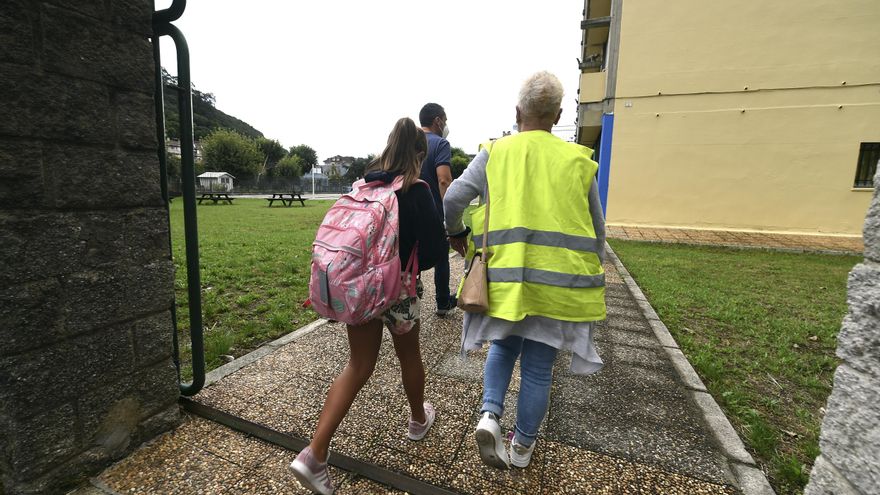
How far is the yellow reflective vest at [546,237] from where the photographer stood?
1.70 m

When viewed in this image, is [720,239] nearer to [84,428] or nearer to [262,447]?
[262,447]

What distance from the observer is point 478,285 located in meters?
1.77

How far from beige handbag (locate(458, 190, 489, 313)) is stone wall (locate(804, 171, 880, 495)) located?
3.69 ft

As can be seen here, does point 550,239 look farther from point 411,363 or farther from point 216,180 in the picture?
point 216,180

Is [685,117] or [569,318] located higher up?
[685,117]

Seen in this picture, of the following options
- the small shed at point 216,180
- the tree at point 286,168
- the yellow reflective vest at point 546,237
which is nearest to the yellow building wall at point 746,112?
the yellow reflective vest at point 546,237

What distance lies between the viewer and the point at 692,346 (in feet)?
12.0

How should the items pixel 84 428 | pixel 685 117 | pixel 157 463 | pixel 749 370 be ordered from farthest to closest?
pixel 685 117, pixel 749 370, pixel 157 463, pixel 84 428

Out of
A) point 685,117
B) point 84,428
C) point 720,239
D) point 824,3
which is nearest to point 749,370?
point 84,428

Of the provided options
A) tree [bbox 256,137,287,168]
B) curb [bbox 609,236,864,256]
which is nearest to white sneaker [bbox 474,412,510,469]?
curb [bbox 609,236,864,256]

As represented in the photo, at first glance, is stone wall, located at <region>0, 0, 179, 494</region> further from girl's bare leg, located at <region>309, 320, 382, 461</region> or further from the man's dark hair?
the man's dark hair

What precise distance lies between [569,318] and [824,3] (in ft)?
43.7

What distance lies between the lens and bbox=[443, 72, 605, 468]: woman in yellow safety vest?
170 centimetres

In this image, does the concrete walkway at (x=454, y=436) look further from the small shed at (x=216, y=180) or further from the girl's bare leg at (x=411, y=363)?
the small shed at (x=216, y=180)
